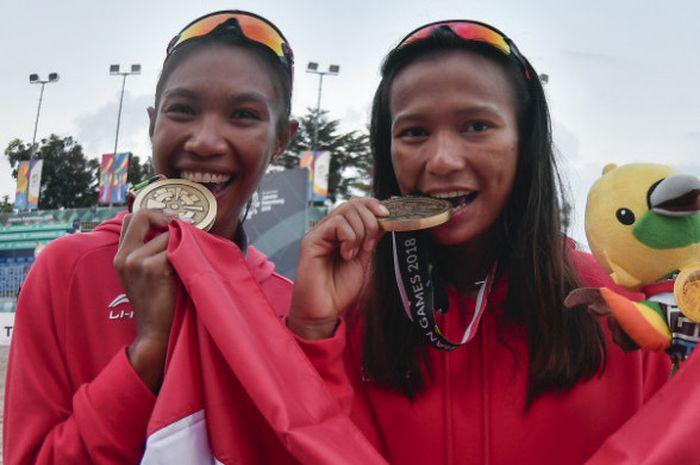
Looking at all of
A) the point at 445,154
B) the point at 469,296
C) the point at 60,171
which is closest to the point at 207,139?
the point at 445,154

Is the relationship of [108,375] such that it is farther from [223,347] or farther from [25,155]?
[25,155]

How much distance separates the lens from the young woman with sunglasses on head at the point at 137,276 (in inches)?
69.4

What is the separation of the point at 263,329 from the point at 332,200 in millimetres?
40983

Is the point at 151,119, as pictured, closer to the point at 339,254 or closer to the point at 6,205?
the point at 339,254

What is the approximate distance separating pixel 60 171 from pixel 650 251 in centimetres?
5707

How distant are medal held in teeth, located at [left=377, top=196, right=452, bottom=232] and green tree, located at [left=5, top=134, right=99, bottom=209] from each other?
56.1 metres

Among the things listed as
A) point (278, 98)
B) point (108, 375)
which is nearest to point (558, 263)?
point (278, 98)

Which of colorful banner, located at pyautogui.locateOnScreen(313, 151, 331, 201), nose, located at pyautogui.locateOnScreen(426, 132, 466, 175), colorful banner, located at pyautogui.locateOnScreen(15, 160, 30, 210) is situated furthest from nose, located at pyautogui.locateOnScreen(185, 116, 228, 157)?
colorful banner, located at pyautogui.locateOnScreen(15, 160, 30, 210)

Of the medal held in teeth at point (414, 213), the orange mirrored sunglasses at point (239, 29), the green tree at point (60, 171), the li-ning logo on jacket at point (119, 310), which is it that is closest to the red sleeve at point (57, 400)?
the li-ning logo on jacket at point (119, 310)

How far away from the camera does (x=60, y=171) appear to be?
5331 cm

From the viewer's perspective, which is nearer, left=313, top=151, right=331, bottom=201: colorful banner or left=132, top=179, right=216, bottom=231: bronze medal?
left=132, top=179, right=216, bottom=231: bronze medal

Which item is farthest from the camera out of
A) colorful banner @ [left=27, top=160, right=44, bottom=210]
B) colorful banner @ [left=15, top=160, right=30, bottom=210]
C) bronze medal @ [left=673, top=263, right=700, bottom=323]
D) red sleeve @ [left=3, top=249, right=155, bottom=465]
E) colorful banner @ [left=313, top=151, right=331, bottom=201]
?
colorful banner @ [left=15, top=160, right=30, bottom=210]

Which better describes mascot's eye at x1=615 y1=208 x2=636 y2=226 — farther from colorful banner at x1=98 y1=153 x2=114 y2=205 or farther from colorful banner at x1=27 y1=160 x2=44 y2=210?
colorful banner at x1=27 y1=160 x2=44 y2=210

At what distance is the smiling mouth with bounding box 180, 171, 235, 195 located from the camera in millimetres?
2387
